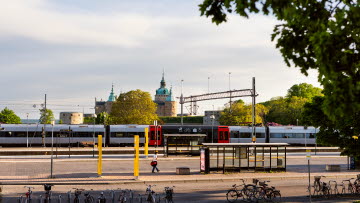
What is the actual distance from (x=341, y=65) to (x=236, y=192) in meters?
11.4

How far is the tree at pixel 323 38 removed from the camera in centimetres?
1066

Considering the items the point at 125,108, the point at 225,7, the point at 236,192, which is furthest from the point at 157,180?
the point at 125,108

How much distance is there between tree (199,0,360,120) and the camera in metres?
10.7

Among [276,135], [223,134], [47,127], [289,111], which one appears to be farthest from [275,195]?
[289,111]

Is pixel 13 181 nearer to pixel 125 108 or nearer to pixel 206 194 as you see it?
pixel 206 194

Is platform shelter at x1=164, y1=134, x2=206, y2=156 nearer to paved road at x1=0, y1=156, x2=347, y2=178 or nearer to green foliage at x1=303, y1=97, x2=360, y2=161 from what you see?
paved road at x1=0, y1=156, x2=347, y2=178

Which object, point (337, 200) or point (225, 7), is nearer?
point (225, 7)

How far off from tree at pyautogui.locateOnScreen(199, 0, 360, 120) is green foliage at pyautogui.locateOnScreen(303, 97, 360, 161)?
8.31m

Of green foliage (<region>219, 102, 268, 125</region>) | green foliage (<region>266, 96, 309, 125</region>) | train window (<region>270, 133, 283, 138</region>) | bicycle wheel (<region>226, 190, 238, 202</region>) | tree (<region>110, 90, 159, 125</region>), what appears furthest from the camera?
green foliage (<region>266, 96, 309, 125</region>)

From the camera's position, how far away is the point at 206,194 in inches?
920

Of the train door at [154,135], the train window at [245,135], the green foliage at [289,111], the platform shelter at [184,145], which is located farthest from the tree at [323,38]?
the green foliage at [289,111]

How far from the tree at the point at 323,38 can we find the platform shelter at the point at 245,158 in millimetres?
19828

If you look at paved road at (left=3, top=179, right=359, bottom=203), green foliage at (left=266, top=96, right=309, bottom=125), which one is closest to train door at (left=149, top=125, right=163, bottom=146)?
paved road at (left=3, top=179, right=359, bottom=203)

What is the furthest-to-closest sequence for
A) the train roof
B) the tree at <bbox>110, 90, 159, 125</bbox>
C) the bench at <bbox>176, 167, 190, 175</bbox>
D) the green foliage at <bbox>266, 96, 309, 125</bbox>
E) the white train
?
the green foliage at <bbox>266, 96, 309, 125</bbox>
the tree at <bbox>110, 90, 159, 125</bbox>
the white train
the train roof
the bench at <bbox>176, 167, 190, 175</bbox>
